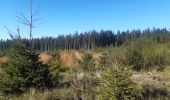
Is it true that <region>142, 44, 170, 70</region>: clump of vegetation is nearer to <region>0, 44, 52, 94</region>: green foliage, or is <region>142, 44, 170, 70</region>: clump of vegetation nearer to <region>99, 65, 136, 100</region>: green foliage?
<region>0, 44, 52, 94</region>: green foliage

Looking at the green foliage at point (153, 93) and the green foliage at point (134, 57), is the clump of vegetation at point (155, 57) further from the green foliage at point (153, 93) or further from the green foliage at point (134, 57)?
the green foliage at point (153, 93)

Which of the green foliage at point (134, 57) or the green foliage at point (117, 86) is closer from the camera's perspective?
the green foliage at point (117, 86)

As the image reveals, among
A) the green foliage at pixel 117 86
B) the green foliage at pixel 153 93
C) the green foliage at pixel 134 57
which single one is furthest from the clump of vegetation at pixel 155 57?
the green foliage at pixel 117 86

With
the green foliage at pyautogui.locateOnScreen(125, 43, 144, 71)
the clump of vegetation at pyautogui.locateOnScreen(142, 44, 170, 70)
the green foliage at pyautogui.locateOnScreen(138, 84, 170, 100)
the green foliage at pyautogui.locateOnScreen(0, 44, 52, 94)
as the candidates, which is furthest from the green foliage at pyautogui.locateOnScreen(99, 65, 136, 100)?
the clump of vegetation at pyautogui.locateOnScreen(142, 44, 170, 70)

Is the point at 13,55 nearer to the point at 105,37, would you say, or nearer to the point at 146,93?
the point at 146,93

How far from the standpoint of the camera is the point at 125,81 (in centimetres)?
844

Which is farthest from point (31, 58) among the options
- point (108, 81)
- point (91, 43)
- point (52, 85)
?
point (91, 43)

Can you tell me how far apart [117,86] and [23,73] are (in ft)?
12.7

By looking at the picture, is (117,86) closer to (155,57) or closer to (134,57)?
(134,57)

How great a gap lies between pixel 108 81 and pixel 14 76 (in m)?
3.77

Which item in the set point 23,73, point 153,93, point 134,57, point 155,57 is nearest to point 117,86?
point 153,93

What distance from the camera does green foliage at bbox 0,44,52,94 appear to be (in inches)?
417

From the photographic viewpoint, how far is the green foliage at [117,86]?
8.34 meters

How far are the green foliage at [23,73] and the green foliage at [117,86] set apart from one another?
3027 mm
